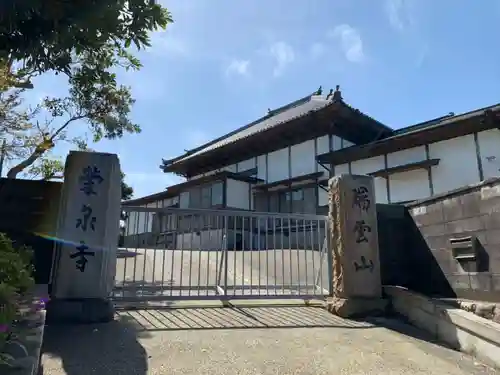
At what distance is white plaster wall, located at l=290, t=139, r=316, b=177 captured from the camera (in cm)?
1708

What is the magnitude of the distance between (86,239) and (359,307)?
3401 mm

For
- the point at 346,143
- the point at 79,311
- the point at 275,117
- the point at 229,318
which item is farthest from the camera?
the point at 275,117

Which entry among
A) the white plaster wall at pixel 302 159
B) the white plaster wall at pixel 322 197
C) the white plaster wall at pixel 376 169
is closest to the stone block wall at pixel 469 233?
the white plaster wall at pixel 376 169

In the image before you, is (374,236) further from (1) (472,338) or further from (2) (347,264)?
(1) (472,338)

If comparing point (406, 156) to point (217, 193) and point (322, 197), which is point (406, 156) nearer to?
point (322, 197)

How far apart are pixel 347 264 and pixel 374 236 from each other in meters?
0.59

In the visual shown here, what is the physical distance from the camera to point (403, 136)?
526 inches

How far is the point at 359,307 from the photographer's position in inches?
194

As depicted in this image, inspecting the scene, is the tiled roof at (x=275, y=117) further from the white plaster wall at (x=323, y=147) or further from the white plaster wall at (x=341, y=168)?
the white plaster wall at (x=341, y=168)

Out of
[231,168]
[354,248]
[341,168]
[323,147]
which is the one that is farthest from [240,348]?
[231,168]

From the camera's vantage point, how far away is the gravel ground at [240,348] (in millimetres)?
3021

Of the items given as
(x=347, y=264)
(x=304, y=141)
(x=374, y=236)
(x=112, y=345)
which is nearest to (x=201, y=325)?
(x=112, y=345)

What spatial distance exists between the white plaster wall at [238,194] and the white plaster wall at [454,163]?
8.65 meters

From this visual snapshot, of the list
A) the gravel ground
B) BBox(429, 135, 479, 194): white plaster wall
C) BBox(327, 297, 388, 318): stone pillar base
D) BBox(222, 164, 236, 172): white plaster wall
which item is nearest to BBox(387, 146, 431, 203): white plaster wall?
BBox(429, 135, 479, 194): white plaster wall
